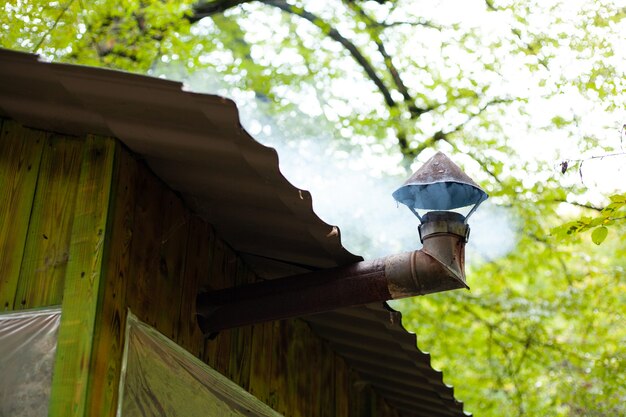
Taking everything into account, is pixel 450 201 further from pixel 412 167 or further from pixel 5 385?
pixel 412 167

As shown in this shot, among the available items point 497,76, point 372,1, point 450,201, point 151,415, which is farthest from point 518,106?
point 151,415

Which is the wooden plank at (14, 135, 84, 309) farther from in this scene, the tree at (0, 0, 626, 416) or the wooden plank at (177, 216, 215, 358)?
the tree at (0, 0, 626, 416)

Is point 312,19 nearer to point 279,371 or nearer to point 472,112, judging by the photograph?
point 472,112

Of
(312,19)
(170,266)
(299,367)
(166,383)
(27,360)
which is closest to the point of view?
(27,360)

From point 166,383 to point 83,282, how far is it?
74 cm

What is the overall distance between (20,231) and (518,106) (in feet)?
32.8

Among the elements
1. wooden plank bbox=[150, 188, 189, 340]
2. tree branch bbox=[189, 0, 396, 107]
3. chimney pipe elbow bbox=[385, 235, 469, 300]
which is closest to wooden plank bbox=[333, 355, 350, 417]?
wooden plank bbox=[150, 188, 189, 340]

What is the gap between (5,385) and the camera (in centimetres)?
358

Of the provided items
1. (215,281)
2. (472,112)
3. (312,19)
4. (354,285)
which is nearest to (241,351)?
(215,281)

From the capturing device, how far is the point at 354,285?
4145 millimetres

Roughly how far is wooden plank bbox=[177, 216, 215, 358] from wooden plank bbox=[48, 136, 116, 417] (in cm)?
78

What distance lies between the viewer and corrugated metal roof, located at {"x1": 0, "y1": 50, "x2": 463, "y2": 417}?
11.1ft

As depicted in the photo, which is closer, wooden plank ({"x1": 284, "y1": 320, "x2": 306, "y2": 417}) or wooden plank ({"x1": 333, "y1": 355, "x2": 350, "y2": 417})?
wooden plank ({"x1": 284, "y1": 320, "x2": 306, "y2": 417})

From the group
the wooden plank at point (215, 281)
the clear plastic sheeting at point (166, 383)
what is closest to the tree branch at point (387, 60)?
the wooden plank at point (215, 281)
